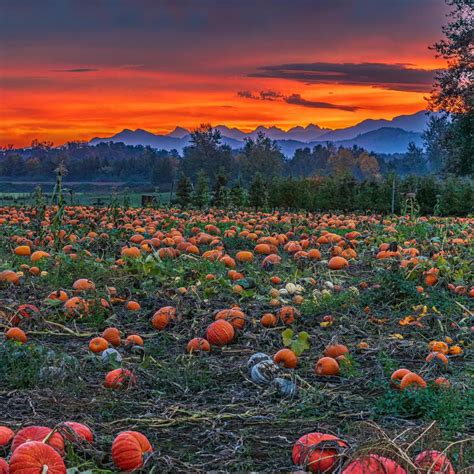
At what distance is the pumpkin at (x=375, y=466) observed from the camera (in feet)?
8.77

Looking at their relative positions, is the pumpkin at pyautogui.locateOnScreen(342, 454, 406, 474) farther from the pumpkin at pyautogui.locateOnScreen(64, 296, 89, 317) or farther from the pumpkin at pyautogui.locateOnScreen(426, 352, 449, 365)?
the pumpkin at pyautogui.locateOnScreen(64, 296, 89, 317)

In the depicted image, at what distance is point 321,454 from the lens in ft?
10.2

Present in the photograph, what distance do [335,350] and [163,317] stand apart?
1.54 m

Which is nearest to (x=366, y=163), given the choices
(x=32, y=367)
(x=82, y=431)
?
(x=32, y=367)

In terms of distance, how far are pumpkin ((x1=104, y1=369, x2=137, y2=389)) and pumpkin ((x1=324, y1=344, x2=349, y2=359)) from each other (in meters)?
1.38

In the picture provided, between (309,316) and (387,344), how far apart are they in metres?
1.02

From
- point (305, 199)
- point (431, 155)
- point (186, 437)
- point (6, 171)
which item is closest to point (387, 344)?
point (186, 437)

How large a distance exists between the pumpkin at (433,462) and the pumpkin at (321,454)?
0.35 metres

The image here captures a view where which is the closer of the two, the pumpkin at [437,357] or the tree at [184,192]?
the pumpkin at [437,357]

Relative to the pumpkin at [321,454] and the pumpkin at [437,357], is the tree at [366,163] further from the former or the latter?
the pumpkin at [321,454]

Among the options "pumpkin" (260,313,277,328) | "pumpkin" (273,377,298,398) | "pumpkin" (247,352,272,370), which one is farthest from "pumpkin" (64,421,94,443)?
"pumpkin" (260,313,277,328)

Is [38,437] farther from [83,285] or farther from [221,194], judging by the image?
[221,194]

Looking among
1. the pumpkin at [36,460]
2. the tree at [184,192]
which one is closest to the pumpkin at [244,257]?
the pumpkin at [36,460]

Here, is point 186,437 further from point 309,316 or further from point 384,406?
point 309,316
